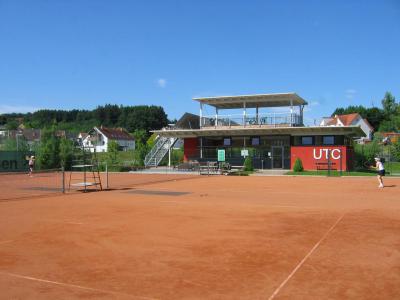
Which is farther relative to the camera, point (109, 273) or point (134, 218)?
point (134, 218)

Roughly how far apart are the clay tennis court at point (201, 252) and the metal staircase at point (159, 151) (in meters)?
32.6

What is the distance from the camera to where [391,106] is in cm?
10750

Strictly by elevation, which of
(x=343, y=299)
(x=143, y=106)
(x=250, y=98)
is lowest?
(x=343, y=299)

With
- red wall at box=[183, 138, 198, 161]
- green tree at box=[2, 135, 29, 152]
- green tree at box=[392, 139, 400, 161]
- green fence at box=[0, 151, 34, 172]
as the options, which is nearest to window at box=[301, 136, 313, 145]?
red wall at box=[183, 138, 198, 161]

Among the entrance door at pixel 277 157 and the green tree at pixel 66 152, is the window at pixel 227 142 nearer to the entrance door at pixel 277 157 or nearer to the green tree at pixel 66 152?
the entrance door at pixel 277 157

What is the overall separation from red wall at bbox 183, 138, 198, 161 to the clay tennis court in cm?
3087

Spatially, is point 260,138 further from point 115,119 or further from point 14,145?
point 115,119

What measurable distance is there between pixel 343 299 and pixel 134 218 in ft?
25.1

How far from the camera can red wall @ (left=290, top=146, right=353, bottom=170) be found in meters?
38.1

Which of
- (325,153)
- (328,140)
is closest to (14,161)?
(325,153)

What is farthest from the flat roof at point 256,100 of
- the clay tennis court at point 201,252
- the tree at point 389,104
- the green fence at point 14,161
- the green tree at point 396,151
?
the tree at point 389,104

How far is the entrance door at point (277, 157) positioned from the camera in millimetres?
41438

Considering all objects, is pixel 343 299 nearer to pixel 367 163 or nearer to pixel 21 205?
pixel 21 205

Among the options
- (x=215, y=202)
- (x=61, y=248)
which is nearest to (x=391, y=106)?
(x=215, y=202)
